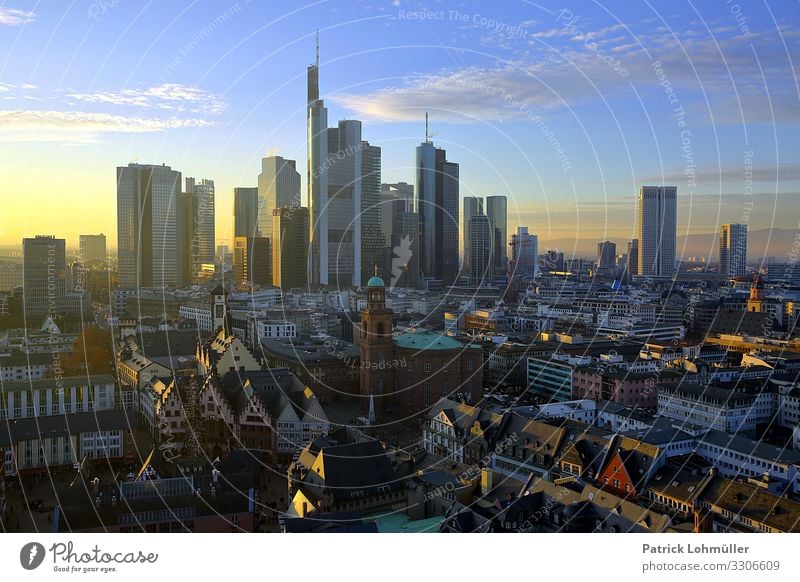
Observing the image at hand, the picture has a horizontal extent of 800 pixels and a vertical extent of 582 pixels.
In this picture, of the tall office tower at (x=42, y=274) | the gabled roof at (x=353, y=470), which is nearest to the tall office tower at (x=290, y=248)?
the tall office tower at (x=42, y=274)

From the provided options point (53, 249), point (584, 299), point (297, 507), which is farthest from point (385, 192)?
point (297, 507)

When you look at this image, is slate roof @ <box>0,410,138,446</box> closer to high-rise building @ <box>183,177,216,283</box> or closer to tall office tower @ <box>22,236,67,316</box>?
tall office tower @ <box>22,236,67,316</box>

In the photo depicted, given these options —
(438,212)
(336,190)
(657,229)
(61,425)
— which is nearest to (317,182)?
(336,190)

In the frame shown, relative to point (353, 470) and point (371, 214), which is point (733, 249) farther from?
point (353, 470)

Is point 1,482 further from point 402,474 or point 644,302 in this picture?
point 644,302

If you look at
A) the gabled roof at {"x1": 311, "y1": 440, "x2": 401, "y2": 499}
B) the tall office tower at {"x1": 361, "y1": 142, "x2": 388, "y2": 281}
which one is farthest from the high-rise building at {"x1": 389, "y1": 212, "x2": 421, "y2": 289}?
the gabled roof at {"x1": 311, "y1": 440, "x2": 401, "y2": 499}

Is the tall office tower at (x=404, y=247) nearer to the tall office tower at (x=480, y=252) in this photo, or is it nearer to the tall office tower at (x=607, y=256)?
the tall office tower at (x=480, y=252)

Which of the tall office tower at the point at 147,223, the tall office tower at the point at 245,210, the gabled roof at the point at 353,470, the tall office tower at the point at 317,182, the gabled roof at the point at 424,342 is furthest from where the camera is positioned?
the tall office tower at the point at 245,210
